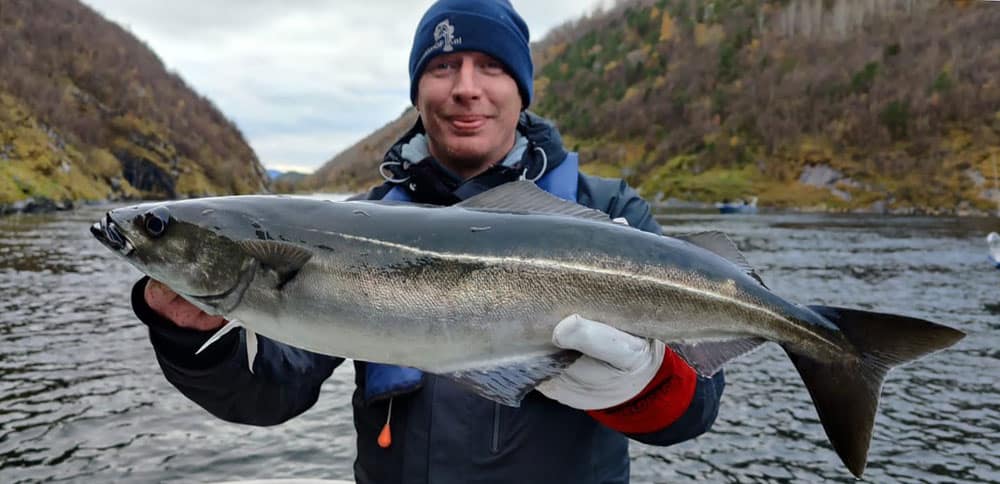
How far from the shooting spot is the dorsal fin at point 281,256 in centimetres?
272

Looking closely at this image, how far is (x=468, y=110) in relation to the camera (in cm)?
384

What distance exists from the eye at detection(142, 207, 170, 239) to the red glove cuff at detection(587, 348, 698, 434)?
2.13m

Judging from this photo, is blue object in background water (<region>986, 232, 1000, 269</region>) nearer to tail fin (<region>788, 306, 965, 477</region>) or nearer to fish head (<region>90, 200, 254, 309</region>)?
tail fin (<region>788, 306, 965, 477</region>)

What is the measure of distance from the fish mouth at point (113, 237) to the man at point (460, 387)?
0.22 m

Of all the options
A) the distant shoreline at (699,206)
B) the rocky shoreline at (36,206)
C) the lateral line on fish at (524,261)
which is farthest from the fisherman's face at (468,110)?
the rocky shoreline at (36,206)

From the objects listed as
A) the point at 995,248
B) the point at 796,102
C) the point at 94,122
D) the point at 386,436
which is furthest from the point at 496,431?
the point at 796,102

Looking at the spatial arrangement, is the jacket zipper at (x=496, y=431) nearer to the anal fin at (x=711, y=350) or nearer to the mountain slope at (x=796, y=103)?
the anal fin at (x=711, y=350)

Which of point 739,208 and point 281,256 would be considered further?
point 739,208

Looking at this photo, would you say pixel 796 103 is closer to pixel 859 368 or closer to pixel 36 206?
pixel 36 206

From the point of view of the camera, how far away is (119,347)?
51.4ft

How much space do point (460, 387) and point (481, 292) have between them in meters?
0.90

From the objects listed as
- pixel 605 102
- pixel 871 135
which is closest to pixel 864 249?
pixel 871 135

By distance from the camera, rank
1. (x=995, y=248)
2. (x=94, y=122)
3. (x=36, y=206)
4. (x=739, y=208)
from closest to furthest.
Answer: (x=995, y=248)
(x=36, y=206)
(x=739, y=208)
(x=94, y=122)

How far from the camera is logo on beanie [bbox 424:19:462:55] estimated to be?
4.00 metres
